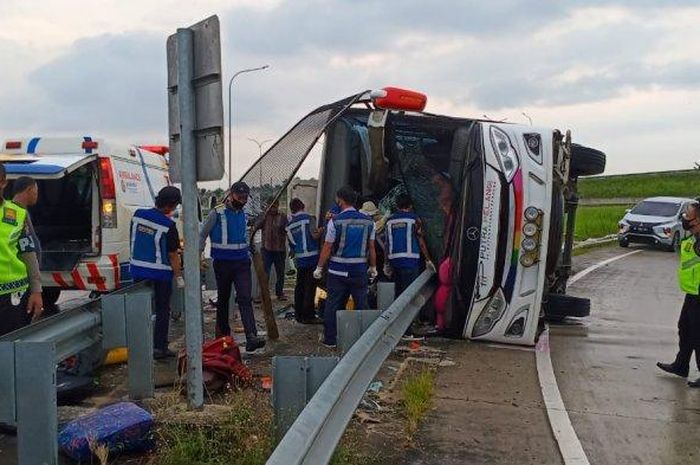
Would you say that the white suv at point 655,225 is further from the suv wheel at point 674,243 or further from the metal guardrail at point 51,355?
the metal guardrail at point 51,355

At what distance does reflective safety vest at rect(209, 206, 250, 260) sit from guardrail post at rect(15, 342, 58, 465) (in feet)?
11.8

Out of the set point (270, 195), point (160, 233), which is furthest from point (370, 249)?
point (160, 233)

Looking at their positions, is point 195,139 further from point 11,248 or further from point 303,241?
point 303,241

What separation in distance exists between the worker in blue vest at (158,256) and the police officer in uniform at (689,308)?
4.71m

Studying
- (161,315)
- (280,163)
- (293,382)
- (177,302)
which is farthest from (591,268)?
(293,382)

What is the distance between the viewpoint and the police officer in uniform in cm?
678

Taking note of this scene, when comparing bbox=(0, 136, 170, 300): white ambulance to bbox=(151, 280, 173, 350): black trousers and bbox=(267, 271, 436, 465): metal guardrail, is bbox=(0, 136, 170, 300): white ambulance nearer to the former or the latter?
bbox=(151, 280, 173, 350): black trousers

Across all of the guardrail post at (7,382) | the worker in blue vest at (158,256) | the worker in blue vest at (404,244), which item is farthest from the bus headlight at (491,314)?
the guardrail post at (7,382)

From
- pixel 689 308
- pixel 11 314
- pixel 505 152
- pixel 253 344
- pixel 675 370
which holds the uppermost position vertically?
pixel 505 152

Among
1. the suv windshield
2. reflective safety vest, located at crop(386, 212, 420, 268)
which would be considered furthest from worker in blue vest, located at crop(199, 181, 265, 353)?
the suv windshield

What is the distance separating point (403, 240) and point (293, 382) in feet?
14.6

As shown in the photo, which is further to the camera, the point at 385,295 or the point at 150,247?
the point at 150,247

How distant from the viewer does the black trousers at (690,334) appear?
266 inches

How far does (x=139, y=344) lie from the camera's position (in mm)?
5250
